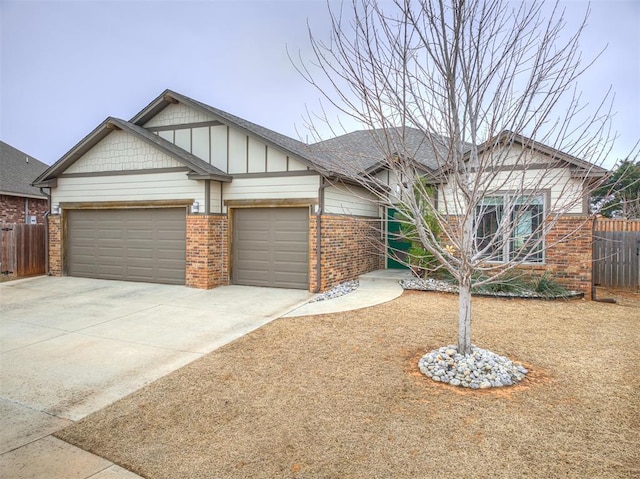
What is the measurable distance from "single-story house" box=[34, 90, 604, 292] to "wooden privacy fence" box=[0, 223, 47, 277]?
22.5 inches

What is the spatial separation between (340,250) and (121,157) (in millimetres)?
7111

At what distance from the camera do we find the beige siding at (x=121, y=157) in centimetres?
1130

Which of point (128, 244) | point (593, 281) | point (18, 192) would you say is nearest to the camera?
point (593, 281)

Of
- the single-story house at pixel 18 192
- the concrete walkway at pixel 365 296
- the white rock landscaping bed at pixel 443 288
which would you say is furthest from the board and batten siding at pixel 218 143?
the single-story house at pixel 18 192

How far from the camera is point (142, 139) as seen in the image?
1103 cm

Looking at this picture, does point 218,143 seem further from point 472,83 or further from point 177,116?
point 472,83

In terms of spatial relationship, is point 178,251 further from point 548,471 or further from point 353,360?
point 548,471

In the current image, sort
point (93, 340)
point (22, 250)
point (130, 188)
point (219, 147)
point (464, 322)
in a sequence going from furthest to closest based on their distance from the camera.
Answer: point (22, 250)
point (130, 188)
point (219, 147)
point (93, 340)
point (464, 322)

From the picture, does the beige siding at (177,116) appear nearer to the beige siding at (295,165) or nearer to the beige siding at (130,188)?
the beige siding at (130,188)

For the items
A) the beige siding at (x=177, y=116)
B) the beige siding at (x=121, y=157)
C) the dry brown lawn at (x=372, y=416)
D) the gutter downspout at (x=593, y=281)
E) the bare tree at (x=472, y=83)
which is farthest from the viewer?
the beige siding at (x=177, y=116)

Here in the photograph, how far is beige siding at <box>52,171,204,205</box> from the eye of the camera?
10.9 m

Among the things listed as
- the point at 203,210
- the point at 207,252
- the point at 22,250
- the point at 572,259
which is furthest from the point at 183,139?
the point at 572,259

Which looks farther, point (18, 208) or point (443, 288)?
point (18, 208)

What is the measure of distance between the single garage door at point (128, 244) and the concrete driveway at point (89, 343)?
2.07 feet
